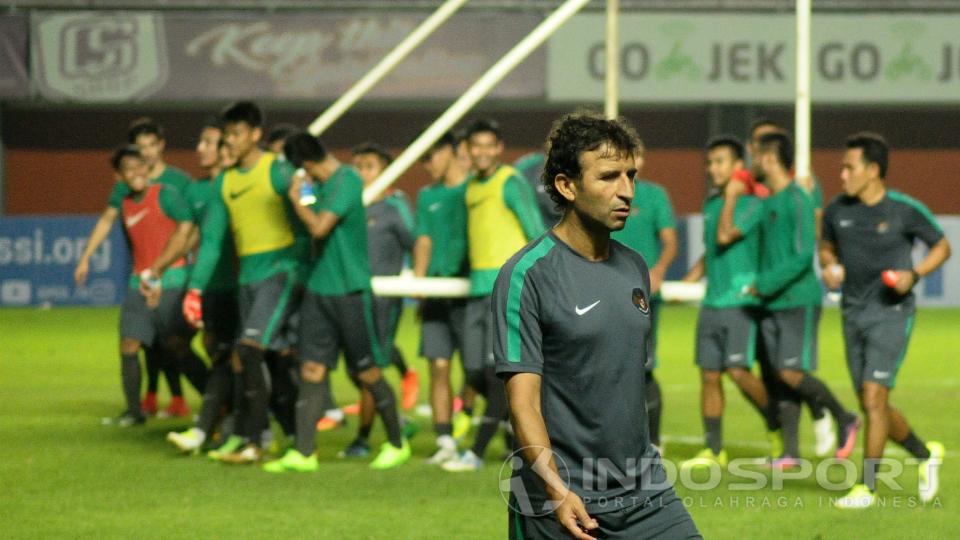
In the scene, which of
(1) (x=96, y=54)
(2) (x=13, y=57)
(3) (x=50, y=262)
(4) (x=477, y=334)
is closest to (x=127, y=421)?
(4) (x=477, y=334)

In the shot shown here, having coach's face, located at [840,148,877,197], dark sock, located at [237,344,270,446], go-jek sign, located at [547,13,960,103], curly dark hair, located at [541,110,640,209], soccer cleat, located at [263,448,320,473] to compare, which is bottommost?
soccer cleat, located at [263,448,320,473]

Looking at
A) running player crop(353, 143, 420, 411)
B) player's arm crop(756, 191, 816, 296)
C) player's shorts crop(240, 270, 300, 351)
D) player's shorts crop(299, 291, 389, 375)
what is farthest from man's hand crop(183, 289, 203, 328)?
player's arm crop(756, 191, 816, 296)

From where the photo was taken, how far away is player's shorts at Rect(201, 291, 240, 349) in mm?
10438

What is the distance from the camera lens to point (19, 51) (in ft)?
87.1

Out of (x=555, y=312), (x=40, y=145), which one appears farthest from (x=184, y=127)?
(x=555, y=312)

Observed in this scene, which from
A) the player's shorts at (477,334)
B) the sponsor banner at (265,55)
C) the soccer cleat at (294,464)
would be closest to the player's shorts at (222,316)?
the soccer cleat at (294,464)

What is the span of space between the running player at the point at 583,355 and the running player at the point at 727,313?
17.7 ft

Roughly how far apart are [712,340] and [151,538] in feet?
13.0

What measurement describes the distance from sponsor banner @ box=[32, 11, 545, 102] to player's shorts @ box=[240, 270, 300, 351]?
57.5 feet

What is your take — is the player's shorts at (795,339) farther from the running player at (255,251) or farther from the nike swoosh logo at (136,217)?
the nike swoosh logo at (136,217)

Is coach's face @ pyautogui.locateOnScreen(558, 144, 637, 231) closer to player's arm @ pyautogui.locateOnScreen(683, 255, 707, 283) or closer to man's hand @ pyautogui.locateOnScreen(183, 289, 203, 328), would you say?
man's hand @ pyautogui.locateOnScreen(183, 289, 203, 328)

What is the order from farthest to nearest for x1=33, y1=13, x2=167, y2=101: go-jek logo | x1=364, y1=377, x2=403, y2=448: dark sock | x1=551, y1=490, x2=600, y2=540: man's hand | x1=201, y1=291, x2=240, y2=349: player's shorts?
x1=33, y1=13, x2=167, y2=101: go-jek logo < x1=201, y1=291, x2=240, y2=349: player's shorts < x1=364, y1=377, x2=403, y2=448: dark sock < x1=551, y1=490, x2=600, y2=540: man's hand

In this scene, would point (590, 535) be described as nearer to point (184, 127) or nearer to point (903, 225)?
point (903, 225)

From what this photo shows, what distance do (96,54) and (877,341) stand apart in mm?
20581
